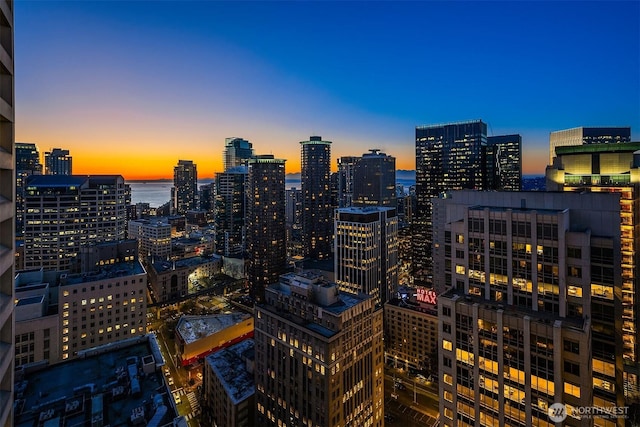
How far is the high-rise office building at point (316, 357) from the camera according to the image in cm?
6353

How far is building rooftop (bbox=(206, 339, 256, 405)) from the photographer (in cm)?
7894

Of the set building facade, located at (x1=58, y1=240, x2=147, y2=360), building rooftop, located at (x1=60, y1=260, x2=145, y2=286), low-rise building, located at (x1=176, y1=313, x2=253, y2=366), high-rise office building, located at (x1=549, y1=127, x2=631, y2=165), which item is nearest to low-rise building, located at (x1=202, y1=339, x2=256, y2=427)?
low-rise building, located at (x1=176, y1=313, x2=253, y2=366)

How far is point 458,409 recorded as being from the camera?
47906mm

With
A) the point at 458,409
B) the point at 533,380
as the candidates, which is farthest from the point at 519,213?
the point at 458,409

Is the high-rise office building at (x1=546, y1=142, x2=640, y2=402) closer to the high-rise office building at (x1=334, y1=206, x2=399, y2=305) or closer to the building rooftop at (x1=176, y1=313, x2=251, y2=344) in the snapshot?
the high-rise office building at (x1=334, y1=206, x2=399, y2=305)

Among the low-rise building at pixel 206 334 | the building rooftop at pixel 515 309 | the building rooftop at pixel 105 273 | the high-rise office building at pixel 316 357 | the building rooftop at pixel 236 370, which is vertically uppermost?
the building rooftop at pixel 515 309

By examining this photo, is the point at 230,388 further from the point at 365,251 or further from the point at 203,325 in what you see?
the point at 365,251

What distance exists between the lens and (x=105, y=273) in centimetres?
10606

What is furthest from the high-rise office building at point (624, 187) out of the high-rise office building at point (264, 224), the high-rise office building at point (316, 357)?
the high-rise office building at point (264, 224)

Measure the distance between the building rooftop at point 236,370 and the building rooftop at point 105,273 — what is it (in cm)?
4257

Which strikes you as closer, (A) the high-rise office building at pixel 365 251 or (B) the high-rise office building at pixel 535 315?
(B) the high-rise office building at pixel 535 315

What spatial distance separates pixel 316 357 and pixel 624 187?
6708cm

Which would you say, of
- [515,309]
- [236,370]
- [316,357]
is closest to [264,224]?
[236,370]

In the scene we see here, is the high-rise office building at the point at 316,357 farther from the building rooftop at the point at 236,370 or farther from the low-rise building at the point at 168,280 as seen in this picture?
the low-rise building at the point at 168,280
